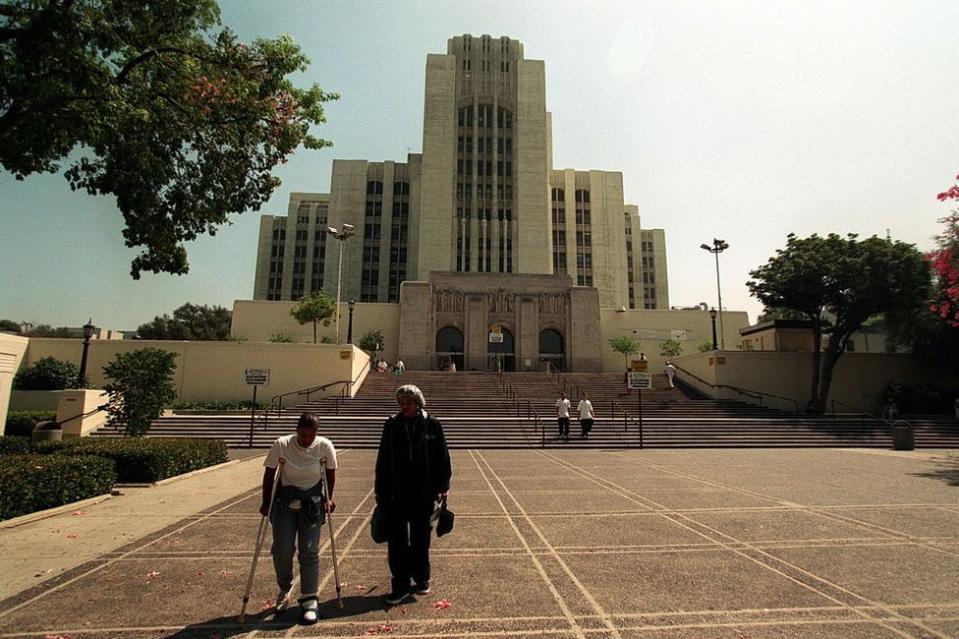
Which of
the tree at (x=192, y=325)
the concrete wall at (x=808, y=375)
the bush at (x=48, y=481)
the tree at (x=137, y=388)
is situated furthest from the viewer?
the tree at (x=192, y=325)

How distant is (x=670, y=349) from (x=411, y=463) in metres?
41.2

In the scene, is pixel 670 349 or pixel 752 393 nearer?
pixel 752 393

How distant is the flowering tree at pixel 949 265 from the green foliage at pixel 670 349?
18.2 meters

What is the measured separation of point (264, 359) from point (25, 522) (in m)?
22.4

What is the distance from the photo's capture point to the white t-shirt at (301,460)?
405 cm

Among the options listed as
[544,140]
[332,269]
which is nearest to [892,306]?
[544,140]

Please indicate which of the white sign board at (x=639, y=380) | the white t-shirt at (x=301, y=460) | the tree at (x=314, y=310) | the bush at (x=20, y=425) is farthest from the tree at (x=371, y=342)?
the white t-shirt at (x=301, y=460)

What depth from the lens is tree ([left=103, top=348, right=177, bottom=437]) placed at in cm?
1387

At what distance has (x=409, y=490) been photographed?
13.6ft

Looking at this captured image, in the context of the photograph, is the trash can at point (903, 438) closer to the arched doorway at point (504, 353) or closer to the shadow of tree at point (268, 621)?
the shadow of tree at point (268, 621)

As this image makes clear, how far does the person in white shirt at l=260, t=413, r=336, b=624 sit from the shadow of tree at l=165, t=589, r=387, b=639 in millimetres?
112

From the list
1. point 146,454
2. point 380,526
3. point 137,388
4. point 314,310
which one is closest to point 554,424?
point 137,388

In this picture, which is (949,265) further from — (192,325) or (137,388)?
(192,325)

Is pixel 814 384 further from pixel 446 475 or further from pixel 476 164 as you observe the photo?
pixel 476 164
